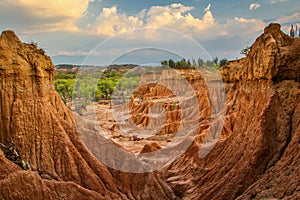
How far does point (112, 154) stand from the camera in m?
19.3

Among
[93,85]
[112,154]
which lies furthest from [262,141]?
[93,85]

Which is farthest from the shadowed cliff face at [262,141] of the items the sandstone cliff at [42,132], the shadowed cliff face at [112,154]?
the sandstone cliff at [42,132]

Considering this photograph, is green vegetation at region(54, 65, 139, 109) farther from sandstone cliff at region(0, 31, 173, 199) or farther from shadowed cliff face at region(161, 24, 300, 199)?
sandstone cliff at region(0, 31, 173, 199)

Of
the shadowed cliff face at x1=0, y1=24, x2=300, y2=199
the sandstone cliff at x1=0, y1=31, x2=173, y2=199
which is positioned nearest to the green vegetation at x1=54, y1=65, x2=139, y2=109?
the shadowed cliff face at x1=0, y1=24, x2=300, y2=199

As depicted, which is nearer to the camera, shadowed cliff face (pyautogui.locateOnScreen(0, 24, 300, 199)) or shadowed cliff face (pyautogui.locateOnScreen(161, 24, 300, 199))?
shadowed cliff face (pyautogui.locateOnScreen(0, 24, 300, 199))

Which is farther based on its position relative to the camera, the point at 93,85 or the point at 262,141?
the point at 93,85

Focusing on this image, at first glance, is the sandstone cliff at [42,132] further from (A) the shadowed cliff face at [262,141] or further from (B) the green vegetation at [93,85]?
(B) the green vegetation at [93,85]

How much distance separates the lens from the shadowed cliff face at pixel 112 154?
14430 millimetres

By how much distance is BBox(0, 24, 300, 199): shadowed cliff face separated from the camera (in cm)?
1443

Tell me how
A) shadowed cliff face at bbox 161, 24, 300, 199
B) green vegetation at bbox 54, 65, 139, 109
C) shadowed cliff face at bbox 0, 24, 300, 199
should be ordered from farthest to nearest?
green vegetation at bbox 54, 65, 139, 109
shadowed cliff face at bbox 161, 24, 300, 199
shadowed cliff face at bbox 0, 24, 300, 199

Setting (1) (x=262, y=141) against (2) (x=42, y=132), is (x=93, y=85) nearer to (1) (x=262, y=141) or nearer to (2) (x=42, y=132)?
(2) (x=42, y=132)

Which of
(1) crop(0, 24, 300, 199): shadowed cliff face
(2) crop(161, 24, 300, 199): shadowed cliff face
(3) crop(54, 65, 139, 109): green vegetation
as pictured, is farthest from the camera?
(3) crop(54, 65, 139, 109): green vegetation

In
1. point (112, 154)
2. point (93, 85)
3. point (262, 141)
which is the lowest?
point (112, 154)

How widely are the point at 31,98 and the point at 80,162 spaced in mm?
3796
